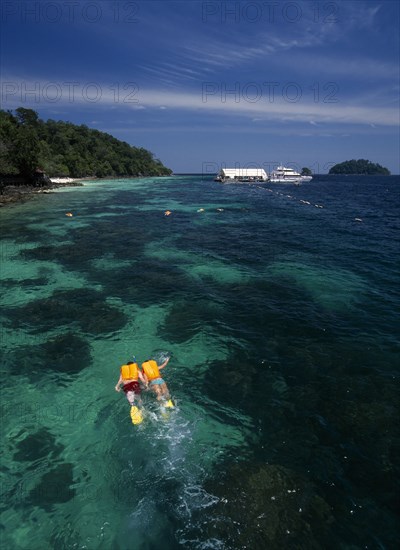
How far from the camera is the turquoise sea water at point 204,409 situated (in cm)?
805

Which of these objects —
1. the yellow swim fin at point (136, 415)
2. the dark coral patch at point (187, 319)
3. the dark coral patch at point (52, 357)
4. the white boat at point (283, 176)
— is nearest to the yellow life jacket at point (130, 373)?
the yellow swim fin at point (136, 415)

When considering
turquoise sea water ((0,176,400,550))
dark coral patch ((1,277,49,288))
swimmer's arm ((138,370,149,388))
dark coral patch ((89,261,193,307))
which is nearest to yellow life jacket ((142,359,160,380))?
swimmer's arm ((138,370,149,388))

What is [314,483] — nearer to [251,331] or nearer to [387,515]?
[387,515]

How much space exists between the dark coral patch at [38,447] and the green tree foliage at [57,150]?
6916 centimetres

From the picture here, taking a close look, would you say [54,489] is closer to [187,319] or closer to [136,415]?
[136,415]

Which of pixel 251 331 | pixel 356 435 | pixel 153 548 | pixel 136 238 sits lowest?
pixel 153 548

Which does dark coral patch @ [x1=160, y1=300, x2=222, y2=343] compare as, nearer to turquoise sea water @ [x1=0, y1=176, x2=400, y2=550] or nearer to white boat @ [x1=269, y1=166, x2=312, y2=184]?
turquoise sea water @ [x1=0, y1=176, x2=400, y2=550]

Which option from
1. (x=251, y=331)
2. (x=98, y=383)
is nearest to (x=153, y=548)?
(x=98, y=383)

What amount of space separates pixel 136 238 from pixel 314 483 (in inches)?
1187

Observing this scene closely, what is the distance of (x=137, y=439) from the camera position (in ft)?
34.1

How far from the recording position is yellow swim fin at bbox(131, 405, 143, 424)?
36.0 feet

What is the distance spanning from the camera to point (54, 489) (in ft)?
29.3

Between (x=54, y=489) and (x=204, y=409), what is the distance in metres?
4.94

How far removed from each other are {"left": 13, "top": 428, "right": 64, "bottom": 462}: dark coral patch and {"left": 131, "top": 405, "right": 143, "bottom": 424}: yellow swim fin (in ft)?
7.33
